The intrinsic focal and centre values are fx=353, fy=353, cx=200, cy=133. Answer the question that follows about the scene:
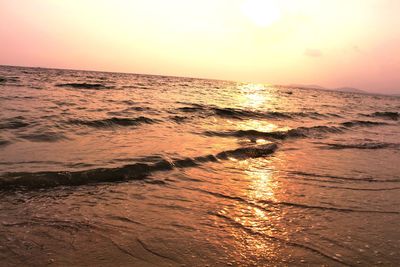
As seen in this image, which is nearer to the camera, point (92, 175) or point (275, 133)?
point (92, 175)

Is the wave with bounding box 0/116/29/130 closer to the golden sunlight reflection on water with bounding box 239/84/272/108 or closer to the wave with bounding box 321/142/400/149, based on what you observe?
the wave with bounding box 321/142/400/149

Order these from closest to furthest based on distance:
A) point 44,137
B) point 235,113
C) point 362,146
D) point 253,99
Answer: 1. point 44,137
2. point 362,146
3. point 235,113
4. point 253,99

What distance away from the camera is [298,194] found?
612cm

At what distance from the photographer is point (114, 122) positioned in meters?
13.1

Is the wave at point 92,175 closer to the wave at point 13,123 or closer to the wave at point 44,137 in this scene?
the wave at point 44,137

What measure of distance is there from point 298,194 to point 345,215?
3.52ft

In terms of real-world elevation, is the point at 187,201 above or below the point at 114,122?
below

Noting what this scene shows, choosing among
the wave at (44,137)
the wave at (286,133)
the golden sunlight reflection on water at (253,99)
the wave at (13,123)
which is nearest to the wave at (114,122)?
the wave at (13,123)

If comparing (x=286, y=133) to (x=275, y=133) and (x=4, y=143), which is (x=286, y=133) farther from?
(x=4, y=143)

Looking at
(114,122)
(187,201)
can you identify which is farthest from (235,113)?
(187,201)

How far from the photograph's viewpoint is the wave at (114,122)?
12438mm

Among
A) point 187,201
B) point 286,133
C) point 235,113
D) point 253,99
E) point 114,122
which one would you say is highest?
point 253,99

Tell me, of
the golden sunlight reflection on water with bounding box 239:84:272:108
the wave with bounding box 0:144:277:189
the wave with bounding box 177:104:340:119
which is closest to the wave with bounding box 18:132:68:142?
the wave with bounding box 0:144:277:189

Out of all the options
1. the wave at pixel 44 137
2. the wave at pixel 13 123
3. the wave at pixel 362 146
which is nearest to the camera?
the wave at pixel 44 137
